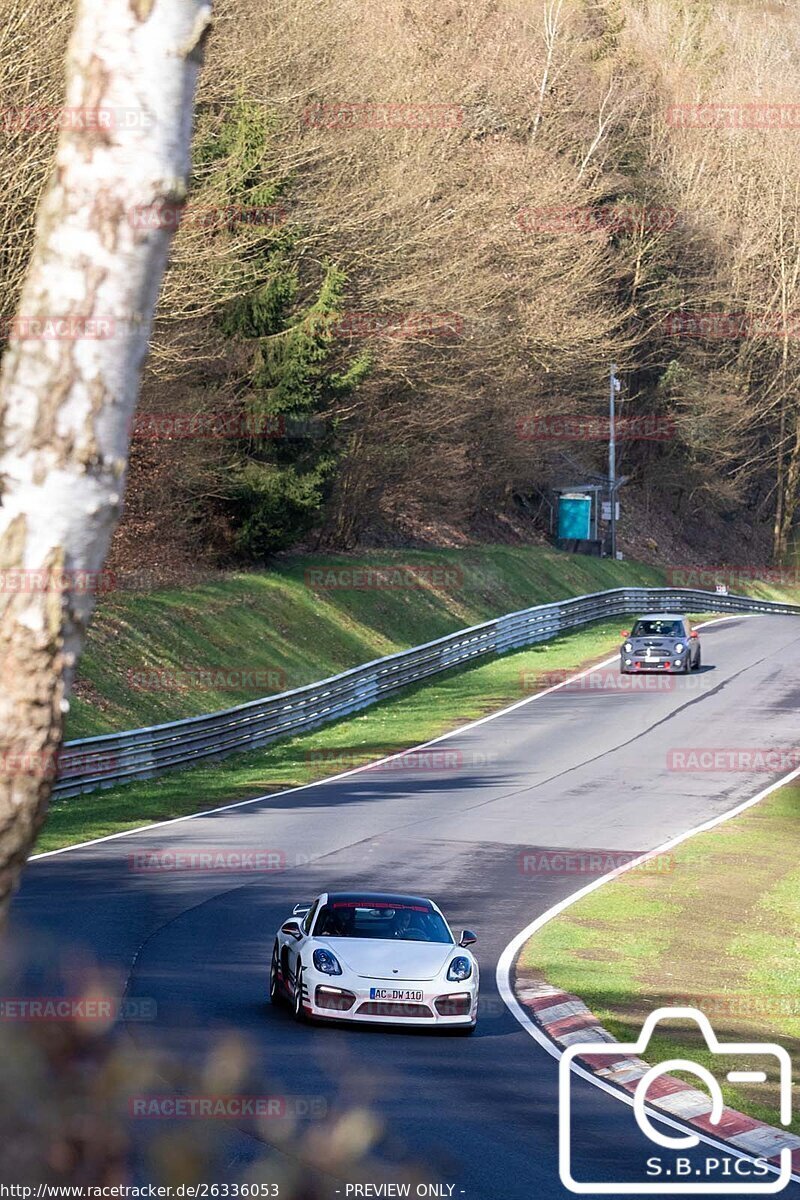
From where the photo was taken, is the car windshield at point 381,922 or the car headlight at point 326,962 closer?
the car headlight at point 326,962

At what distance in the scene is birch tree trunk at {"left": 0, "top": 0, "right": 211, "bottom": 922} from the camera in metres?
3.88

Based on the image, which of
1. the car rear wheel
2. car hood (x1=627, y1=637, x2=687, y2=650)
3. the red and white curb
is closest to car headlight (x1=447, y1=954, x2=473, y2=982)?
the red and white curb

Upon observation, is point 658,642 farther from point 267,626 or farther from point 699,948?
point 699,948

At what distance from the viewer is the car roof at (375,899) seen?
50.6ft

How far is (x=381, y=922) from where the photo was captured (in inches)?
604

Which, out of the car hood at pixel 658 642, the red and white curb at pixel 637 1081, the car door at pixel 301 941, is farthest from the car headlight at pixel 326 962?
the car hood at pixel 658 642

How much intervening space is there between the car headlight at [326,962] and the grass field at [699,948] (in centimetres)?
258

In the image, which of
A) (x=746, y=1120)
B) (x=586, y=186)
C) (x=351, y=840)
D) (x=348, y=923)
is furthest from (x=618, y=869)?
(x=586, y=186)

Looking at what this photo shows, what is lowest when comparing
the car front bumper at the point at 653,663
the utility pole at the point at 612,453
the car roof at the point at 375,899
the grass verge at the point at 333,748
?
the grass verge at the point at 333,748

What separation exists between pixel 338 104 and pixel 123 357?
4378cm

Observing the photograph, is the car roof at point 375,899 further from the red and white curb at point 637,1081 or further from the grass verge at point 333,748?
the grass verge at point 333,748

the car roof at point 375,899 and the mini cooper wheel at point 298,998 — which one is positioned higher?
the car roof at point 375,899

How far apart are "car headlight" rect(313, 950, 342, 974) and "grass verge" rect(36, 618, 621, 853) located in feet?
29.0

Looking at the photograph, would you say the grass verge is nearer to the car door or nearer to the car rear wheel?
the car door
